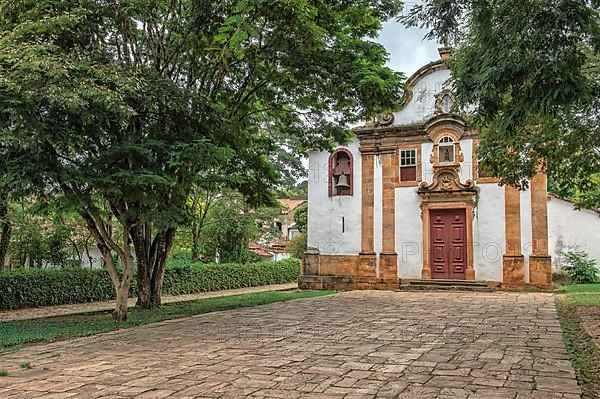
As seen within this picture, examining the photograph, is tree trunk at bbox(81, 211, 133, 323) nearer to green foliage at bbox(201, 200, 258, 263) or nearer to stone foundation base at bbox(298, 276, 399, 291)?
stone foundation base at bbox(298, 276, 399, 291)

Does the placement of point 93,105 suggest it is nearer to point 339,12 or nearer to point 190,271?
point 339,12

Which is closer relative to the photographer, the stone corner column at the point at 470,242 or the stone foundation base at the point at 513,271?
the stone foundation base at the point at 513,271

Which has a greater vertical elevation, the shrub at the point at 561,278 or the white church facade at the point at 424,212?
the white church facade at the point at 424,212

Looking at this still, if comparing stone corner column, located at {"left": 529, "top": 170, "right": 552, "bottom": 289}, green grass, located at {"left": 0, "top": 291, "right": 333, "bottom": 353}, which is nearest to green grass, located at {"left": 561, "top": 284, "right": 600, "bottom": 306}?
stone corner column, located at {"left": 529, "top": 170, "right": 552, "bottom": 289}

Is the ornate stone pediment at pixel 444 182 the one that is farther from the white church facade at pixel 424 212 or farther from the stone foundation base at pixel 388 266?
the stone foundation base at pixel 388 266

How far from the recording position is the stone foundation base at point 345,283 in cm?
1800

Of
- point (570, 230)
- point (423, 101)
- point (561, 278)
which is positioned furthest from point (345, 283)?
point (570, 230)

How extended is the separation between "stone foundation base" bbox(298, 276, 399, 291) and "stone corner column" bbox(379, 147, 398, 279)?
0.23m

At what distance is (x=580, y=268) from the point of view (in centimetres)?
1833

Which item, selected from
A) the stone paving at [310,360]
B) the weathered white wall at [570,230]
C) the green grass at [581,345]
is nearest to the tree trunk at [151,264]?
the stone paving at [310,360]

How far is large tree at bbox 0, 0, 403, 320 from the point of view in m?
7.16

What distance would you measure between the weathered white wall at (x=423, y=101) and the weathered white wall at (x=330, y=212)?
1834 millimetres

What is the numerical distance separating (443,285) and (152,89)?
467 inches

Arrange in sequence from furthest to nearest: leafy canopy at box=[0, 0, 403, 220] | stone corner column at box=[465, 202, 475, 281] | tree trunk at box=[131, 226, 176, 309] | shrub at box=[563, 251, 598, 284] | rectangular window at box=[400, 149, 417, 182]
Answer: rectangular window at box=[400, 149, 417, 182] < shrub at box=[563, 251, 598, 284] < stone corner column at box=[465, 202, 475, 281] < tree trunk at box=[131, 226, 176, 309] < leafy canopy at box=[0, 0, 403, 220]
